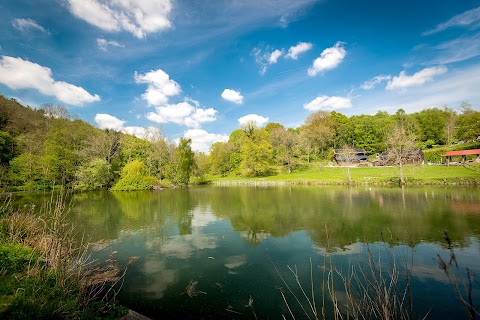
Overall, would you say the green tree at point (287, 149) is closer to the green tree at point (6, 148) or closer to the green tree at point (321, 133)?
the green tree at point (321, 133)

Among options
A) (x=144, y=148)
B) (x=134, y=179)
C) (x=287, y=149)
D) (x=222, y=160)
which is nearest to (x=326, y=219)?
(x=134, y=179)

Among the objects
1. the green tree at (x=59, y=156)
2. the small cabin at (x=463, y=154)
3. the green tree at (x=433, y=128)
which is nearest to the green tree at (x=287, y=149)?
the small cabin at (x=463, y=154)

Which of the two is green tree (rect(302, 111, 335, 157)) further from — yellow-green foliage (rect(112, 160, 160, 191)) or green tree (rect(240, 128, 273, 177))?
yellow-green foliage (rect(112, 160, 160, 191))

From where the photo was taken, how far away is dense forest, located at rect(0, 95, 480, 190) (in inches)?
1887

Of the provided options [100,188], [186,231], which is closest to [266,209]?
[186,231]

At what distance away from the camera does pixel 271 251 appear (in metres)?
12.7

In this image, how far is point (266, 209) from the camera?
78.9ft

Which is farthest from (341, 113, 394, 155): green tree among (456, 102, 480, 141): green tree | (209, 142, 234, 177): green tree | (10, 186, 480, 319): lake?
(10, 186, 480, 319): lake

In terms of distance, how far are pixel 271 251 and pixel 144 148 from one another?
2143 inches

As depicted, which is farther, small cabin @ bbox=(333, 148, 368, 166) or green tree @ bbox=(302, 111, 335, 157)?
green tree @ bbox=(302, 111, 335, 157)

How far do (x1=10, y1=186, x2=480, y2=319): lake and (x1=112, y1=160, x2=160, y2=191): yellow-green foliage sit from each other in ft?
87.1

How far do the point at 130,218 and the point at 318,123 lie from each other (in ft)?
257

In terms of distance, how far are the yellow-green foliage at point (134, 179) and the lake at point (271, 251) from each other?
2655 centimetres

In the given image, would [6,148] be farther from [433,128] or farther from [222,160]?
[433,128]
